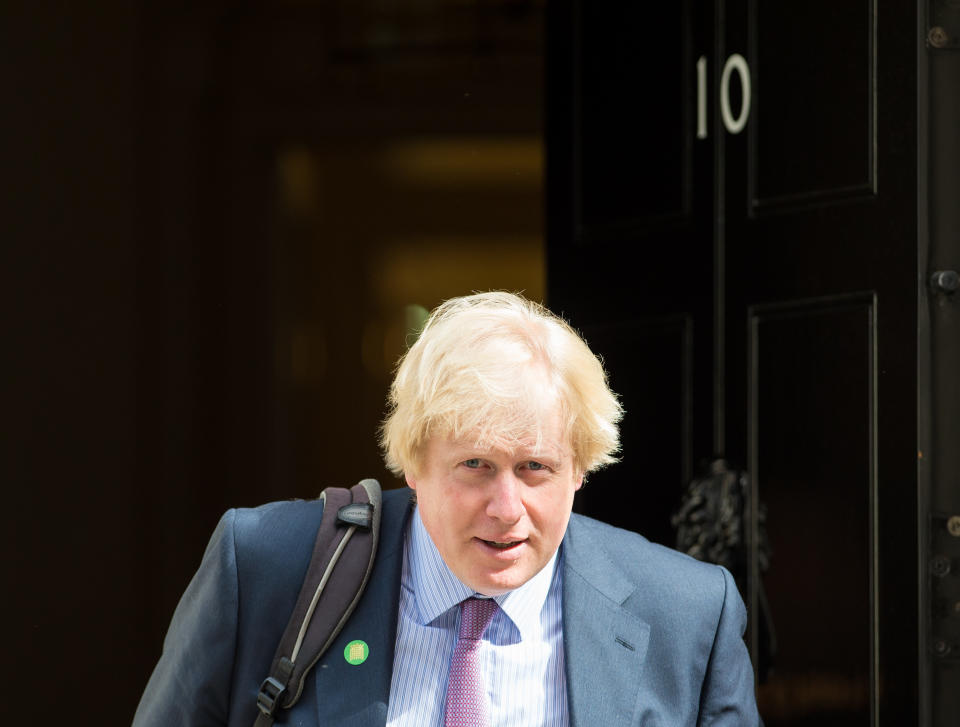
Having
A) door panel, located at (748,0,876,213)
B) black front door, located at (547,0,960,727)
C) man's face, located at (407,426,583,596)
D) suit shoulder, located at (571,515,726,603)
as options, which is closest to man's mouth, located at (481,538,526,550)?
man's face, located at (407,426,583,596)

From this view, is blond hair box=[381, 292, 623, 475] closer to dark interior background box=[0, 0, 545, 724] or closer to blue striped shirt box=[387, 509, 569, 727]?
blue striped shirt box=[387, 509, 569, 727]

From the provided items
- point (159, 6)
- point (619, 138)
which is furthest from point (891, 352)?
point (159, 6)

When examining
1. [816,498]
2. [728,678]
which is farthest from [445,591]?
[816,498]

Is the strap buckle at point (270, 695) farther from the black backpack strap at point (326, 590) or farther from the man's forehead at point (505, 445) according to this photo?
the man's forehead at point (505, 445)

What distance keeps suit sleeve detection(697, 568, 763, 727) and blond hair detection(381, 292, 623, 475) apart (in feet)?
1.47

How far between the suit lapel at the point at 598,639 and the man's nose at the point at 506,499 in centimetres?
32

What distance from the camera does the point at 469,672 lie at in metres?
2.74

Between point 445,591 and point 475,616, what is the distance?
8 centimetres

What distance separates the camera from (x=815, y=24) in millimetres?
4168

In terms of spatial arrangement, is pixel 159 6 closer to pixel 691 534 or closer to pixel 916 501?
pixel 691 534

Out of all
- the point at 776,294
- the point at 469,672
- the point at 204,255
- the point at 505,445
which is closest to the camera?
the point at 505,445

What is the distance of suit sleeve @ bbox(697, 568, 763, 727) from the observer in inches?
115

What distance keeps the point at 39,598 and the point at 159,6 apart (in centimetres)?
247

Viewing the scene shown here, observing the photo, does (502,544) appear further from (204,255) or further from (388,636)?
(204,255)
